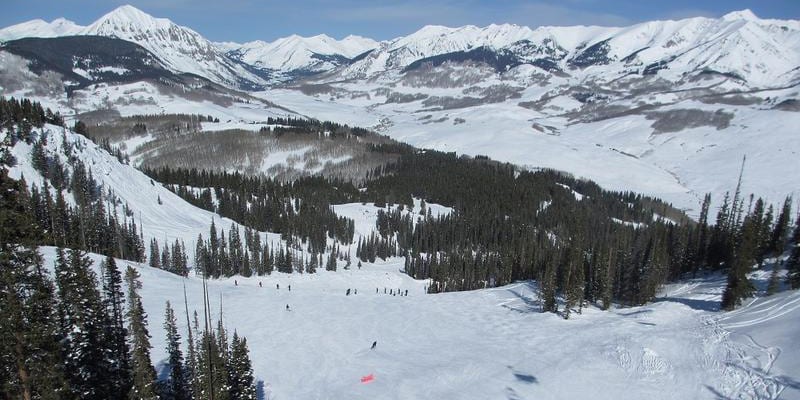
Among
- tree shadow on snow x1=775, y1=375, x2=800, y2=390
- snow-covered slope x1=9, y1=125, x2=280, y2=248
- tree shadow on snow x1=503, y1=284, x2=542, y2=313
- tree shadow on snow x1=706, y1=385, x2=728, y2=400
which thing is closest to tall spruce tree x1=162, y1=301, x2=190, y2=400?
tree shadow on snow x1=706, y1=385, x2=728, y2=400

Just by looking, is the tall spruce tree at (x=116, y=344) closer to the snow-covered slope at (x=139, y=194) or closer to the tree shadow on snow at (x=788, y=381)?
the tree shadow on snow at (x=788, y=381)

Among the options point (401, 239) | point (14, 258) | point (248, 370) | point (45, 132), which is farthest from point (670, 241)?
point (45, 132)

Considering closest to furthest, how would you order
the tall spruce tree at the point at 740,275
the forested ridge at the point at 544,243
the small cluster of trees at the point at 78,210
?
the tall spruce tree at the point at 740,275
the forested ridge at the point at 544,243
the small cluster of trees at the point at 78,210

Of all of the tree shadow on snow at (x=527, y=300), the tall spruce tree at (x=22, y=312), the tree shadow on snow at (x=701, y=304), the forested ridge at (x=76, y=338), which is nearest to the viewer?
the tall spruce tree at (x=22, y=312)

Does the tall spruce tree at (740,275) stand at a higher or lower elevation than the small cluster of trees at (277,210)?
higher

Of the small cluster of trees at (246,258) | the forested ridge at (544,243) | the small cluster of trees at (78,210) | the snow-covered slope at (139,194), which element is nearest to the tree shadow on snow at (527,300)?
the forested ridge at (544,243)

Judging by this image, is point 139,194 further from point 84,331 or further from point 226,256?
point 84,331

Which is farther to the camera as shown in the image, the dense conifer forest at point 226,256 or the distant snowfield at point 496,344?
the distant snowfield at point 496,344

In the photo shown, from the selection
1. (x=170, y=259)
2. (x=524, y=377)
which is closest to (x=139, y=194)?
(x=170, y=259)
